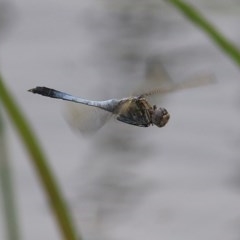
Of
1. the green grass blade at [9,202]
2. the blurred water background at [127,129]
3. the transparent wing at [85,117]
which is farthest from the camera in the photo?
the blurred water background at [127,129]

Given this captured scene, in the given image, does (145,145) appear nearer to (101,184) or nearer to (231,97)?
→ (101,184)

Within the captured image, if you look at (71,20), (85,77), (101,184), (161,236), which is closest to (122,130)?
(101,184)

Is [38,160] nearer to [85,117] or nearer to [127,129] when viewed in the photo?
[85,117]

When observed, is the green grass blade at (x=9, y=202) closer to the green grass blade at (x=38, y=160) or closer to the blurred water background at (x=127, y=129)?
the green grass blade at (x=38, y=160)

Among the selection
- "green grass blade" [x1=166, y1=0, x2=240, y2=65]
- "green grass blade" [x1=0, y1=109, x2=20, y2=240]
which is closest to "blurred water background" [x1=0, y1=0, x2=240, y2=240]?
"green grass blade" [x1=0, y1=109, x2=20, y2=240]


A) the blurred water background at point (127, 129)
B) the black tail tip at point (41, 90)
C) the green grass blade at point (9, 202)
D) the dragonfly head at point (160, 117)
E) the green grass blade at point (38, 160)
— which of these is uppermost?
the blurred water background at point (127, 129)

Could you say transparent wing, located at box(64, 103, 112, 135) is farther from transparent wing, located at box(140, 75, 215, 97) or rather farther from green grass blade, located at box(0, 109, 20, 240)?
green grass blade, located at box(0, 109, 20, 240)

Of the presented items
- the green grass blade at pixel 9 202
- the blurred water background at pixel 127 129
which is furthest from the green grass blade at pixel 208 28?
the blurred water background at pixel 127 129

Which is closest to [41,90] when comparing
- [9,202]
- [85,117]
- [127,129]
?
[85,117]
